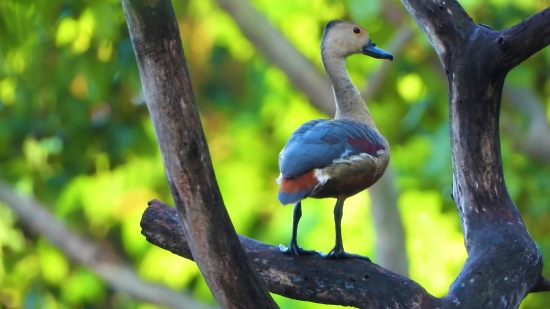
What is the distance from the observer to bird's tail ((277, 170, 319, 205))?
221cm

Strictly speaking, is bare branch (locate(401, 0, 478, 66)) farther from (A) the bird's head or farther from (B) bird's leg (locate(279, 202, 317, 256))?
(B) bird's leg (locate(279, 202, 317, 256))

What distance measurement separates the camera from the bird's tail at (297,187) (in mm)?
2209

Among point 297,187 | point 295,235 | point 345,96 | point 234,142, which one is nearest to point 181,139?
point 297,187

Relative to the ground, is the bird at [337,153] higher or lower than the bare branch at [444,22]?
lower

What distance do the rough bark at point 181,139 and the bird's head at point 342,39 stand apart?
769 millimetres

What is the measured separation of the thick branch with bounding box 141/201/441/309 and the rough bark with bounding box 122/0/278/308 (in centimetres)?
34

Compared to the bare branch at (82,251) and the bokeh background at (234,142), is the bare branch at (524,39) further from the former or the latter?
the bare branch at (82,251)

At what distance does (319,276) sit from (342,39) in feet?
2.36

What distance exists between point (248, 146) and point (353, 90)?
152 inches

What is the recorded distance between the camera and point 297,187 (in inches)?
87.5

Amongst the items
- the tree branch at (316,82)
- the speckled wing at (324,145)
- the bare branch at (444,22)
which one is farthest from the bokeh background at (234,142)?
the speckled wing at (324,145)

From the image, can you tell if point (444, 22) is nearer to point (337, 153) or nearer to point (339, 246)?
point (337, 153)

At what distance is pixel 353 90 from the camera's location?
2648 mm

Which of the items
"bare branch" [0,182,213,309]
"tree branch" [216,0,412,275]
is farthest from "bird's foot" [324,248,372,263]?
"bare branch" [0,182,213,309]
